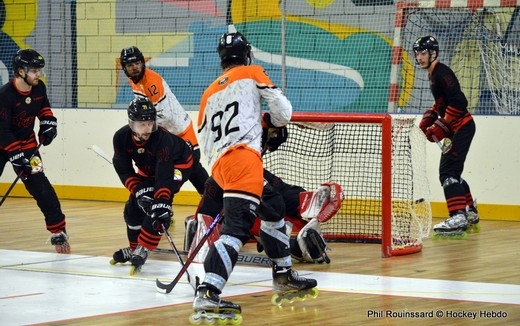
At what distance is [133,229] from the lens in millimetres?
7160

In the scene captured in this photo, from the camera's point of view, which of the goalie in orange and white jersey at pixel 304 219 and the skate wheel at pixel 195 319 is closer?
the skate wheel at pixel 195 319

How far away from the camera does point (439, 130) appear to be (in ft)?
28.7

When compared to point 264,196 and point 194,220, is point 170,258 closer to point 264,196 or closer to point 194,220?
point 194,220

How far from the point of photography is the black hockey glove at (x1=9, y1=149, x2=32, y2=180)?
7.66 metres

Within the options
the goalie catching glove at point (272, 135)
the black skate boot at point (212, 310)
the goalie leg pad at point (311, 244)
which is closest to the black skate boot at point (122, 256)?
the goalie leg pad at point (311, 244)

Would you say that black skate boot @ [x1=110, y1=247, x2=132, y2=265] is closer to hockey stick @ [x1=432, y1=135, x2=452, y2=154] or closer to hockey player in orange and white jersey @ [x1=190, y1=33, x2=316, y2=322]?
hockey player in orange and white jersey @ [x1=190, y1=33, x2=316, y2=322]

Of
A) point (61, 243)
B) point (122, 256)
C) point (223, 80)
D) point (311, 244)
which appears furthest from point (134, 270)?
point (223, 80)

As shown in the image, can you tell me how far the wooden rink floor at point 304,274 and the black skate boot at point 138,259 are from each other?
1.9 inches

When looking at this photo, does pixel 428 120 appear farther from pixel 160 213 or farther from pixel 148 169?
pixel 160 213

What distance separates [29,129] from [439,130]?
10.9ft

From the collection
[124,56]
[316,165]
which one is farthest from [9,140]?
[316,165]

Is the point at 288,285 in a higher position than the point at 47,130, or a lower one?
lower

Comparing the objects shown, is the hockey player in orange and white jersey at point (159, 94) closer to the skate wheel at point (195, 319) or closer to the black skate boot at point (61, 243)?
the black skate boot at point (61, 243)

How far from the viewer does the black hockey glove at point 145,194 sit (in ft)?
21.6
